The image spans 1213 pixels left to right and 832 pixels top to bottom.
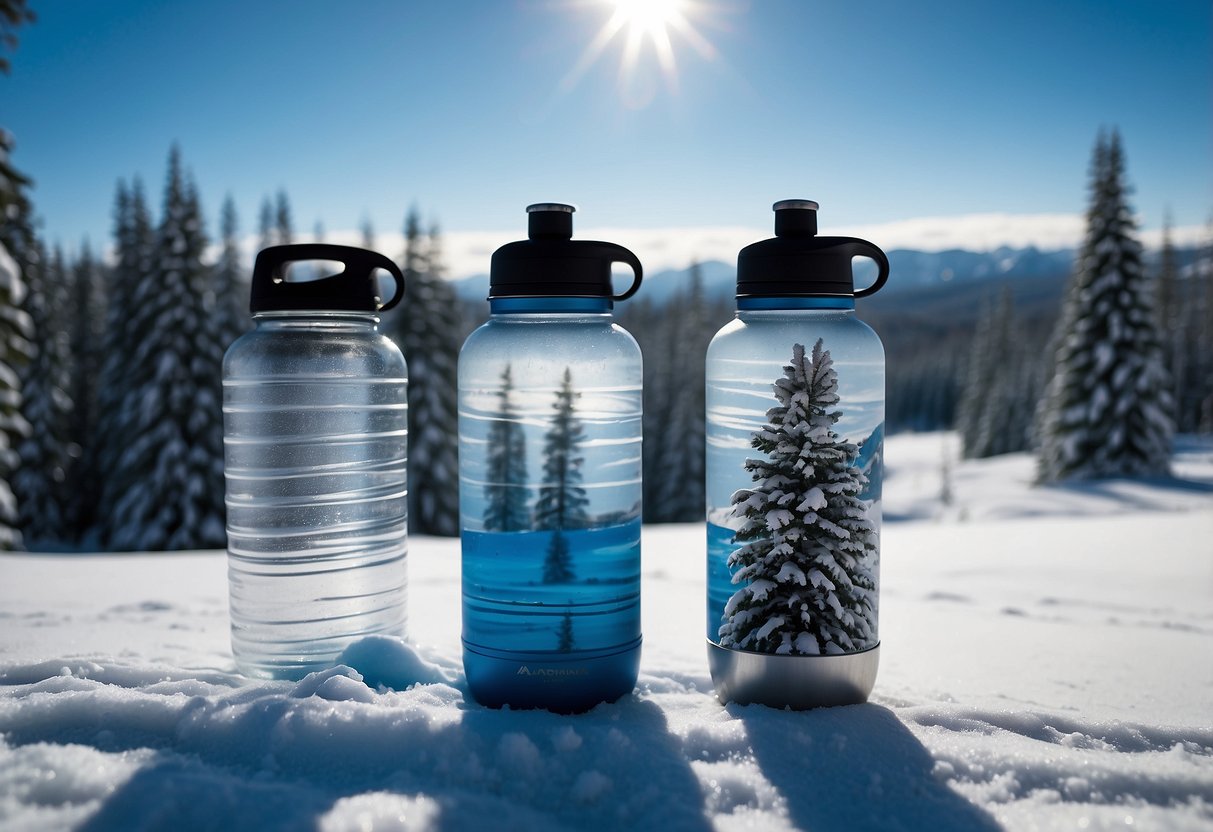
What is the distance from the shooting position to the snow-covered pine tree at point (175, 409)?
2516cm

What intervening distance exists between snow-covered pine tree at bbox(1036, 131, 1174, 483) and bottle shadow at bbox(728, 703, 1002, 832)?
26115mm

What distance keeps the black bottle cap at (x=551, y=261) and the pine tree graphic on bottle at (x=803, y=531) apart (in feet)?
1.89

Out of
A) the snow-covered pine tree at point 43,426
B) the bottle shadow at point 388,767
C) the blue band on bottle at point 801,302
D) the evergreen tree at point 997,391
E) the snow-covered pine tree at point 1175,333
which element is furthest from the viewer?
the evergreen tree at point 997,391

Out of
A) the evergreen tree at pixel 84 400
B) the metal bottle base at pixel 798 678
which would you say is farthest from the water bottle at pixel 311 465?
the evergreen tree at pixel 84 400

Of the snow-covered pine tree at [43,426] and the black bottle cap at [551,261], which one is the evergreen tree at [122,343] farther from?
the black bottle cap at [551,261]

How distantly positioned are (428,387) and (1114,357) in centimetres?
1991

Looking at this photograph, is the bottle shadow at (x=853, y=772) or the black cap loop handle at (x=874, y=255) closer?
the bottle shadow at (x=853, y=772)

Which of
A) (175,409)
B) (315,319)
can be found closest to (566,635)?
(315,319)

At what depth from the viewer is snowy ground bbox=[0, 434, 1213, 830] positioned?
5.85ft

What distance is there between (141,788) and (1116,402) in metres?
27.8

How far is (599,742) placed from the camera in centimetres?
208

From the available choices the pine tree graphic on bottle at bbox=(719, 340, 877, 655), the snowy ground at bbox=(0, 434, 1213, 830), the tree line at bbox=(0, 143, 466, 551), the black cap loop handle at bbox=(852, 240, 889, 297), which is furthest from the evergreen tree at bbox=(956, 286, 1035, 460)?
the pine tree graphic on bottle at bbox=(719, 340, 877, 655)

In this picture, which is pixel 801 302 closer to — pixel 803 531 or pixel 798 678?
pixel 803 531

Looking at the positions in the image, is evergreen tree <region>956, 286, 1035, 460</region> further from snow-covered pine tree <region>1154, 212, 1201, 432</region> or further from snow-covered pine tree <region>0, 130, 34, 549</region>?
snow-covered pine tree <region>0, 130, 34, 549</region>
